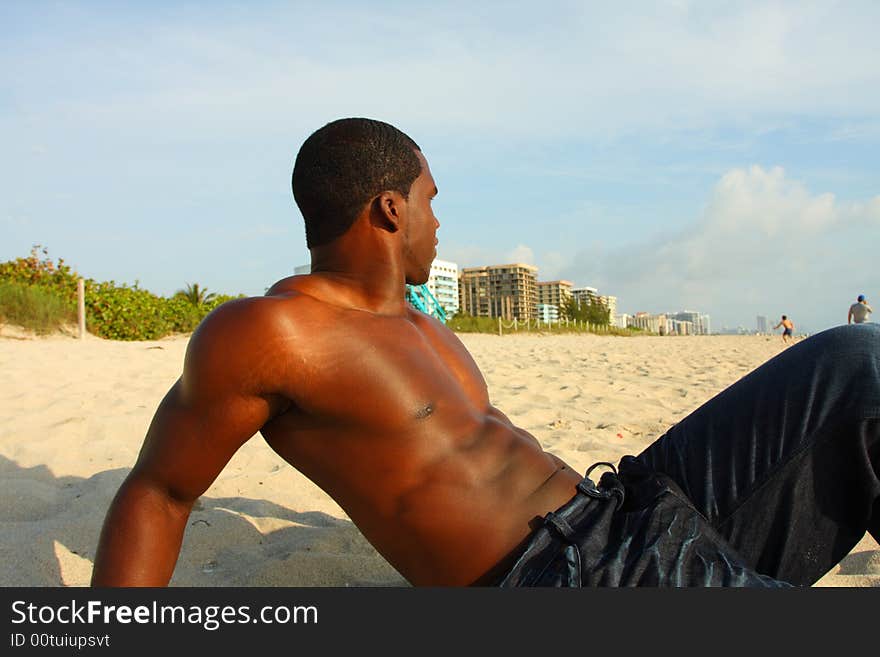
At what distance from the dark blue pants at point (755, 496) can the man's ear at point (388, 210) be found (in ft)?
2.34

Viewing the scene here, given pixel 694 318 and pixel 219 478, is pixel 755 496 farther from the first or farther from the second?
pixel 694 318

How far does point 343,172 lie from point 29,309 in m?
11.9

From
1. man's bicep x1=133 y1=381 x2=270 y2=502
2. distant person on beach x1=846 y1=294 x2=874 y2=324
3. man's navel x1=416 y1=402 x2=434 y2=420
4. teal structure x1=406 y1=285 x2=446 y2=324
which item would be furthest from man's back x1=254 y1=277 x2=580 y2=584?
distant person on beach x1=846 y1=294 x2=874 y2=324

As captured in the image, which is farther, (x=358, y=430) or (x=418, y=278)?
(x=418, y=278)

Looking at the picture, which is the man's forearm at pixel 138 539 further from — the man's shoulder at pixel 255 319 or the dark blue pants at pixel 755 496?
the dark blue pants at pixel 755 496

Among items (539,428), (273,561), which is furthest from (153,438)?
(539,428)

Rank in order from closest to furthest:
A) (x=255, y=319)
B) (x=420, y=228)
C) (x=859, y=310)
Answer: (x=255, y=319)
(x=420, y=228)
(x=859, y=310)

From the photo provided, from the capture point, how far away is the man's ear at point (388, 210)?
162cm

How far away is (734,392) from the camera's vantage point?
5.49ft

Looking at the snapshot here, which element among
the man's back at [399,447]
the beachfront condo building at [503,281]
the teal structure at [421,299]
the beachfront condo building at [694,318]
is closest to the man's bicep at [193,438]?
the man's back at [399,447]

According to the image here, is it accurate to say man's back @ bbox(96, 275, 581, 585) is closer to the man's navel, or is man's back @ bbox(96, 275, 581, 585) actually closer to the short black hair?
the man's navel

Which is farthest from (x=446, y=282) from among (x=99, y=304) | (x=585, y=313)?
(x=99, y=304)

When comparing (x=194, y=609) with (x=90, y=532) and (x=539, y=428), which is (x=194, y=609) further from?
(x=539, y=428)

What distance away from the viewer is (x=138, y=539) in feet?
4.57
